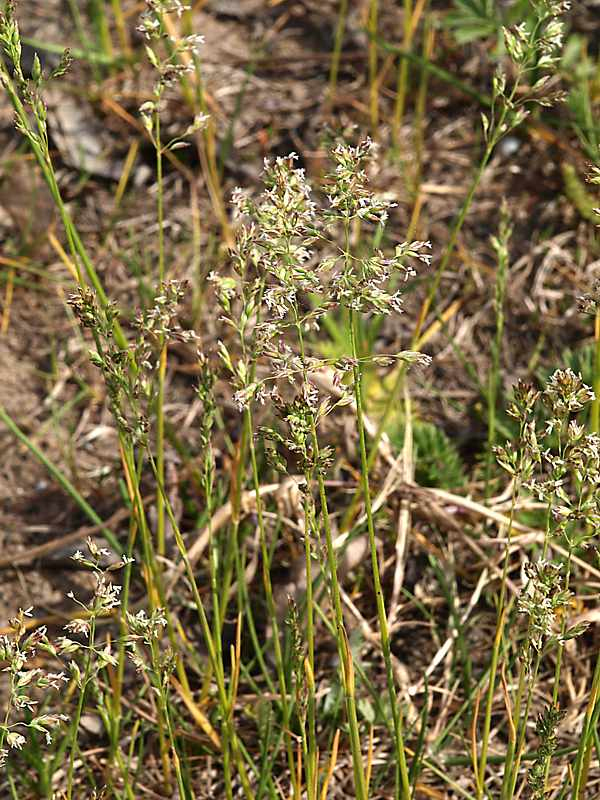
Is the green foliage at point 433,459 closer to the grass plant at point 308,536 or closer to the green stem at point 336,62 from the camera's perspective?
the grass plant at point 308,536

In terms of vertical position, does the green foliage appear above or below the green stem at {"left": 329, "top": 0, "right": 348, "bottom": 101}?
below

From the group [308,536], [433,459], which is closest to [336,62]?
[433,459]

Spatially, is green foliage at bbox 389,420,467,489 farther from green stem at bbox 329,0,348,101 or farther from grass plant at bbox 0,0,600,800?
green stem at bbox 329,0,348,101

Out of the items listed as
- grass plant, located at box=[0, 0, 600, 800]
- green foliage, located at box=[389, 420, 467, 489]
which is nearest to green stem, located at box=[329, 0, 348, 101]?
grass plant, located at box=[0, 0, 600, 800]

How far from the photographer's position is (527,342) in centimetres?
293

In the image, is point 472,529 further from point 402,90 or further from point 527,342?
point 402,90

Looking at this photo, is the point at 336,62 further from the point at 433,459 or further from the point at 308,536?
the point at 308,536

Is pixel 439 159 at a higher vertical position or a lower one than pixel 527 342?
higher

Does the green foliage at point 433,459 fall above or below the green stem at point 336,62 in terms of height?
below

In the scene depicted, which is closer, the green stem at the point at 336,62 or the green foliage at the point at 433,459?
the green foliage at the point at 433,459

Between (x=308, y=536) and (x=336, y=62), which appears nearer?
(x=308, y=536)

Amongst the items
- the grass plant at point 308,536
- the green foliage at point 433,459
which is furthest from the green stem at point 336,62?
the green foliage at point 433,459

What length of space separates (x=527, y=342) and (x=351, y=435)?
73cm

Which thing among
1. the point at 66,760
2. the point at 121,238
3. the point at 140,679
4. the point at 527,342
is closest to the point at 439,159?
the point at 527,342
